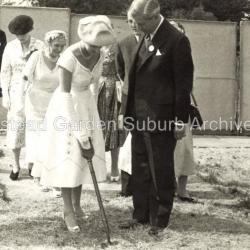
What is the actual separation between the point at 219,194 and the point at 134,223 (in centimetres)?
196

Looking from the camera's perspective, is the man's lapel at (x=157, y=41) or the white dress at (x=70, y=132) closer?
the man's lapel at (x=157, y=41)

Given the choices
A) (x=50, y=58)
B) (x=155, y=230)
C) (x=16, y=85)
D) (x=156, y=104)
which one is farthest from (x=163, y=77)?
(x=16, y=85)

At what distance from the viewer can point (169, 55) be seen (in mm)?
5527

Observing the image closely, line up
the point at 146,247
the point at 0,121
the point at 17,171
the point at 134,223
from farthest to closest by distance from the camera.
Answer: the point at 0,121
the point at 17,171
the point at 134,223
the point at 146,247

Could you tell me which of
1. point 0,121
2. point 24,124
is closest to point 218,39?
point 0,121

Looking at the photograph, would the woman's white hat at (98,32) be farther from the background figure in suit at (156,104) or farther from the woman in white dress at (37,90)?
the woman in white dress at (37,90)

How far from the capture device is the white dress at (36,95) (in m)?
7.46

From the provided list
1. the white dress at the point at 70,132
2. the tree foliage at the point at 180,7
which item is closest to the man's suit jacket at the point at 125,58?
the white dress at the point at 70,132

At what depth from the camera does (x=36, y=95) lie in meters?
7.65

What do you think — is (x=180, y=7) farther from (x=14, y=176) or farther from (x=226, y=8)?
(x=14, y=176)

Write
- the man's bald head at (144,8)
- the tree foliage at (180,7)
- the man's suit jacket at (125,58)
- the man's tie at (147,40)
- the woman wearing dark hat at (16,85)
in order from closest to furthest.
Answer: the man's bald head at (144,8)
the man's tie at (147,40)
the man's suit jacket at (125,58)
the woman wearing dark hat at (16,85)
the tree foliage at (180,7)

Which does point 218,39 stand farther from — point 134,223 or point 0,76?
point 134,223

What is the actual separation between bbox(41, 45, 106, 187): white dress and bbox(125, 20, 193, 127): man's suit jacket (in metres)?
0.41

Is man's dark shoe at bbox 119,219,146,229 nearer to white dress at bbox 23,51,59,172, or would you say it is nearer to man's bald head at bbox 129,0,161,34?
man's bald head at bbox 129,0,161,34
